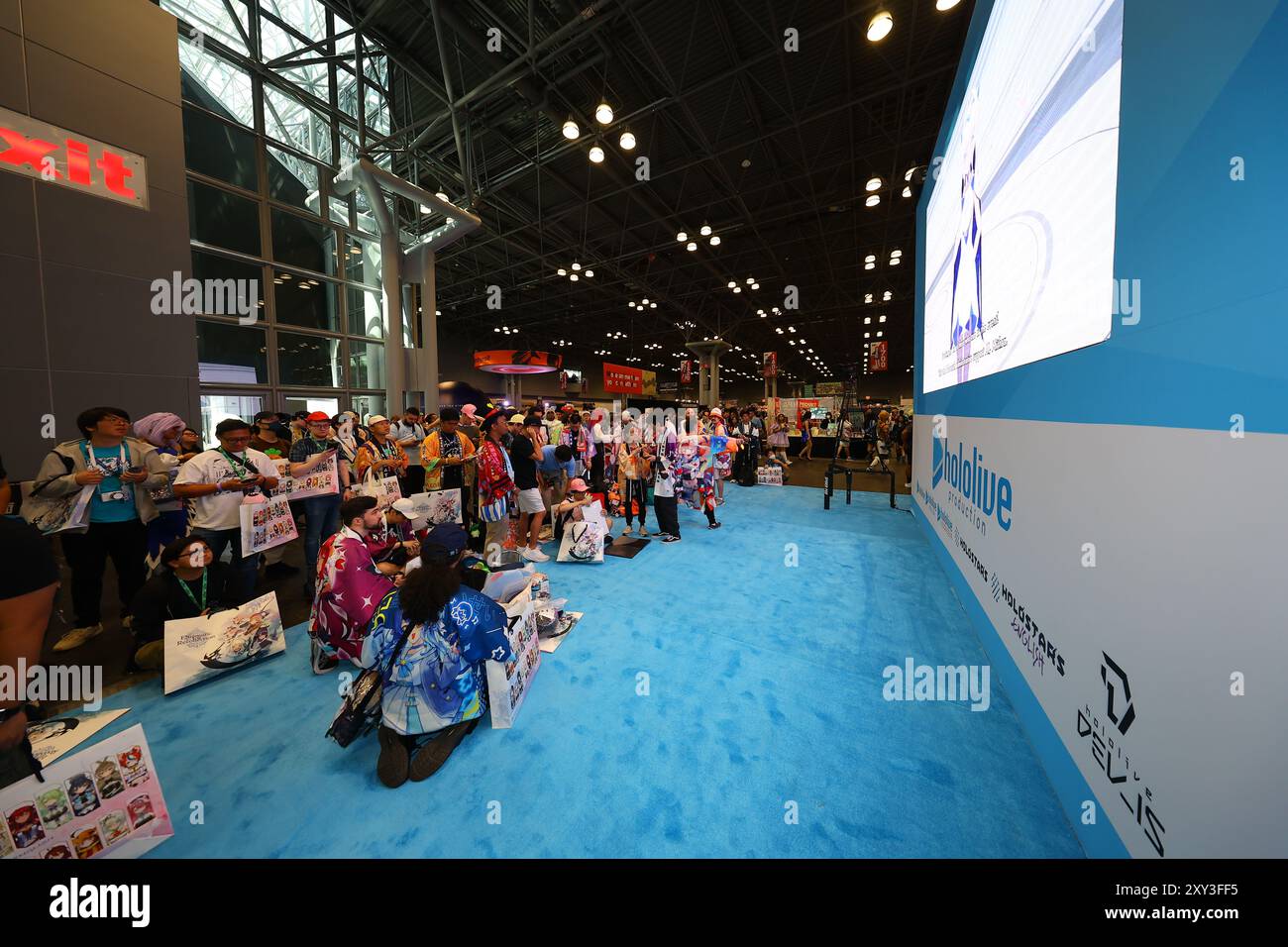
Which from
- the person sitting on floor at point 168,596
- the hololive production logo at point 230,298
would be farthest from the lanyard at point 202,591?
the hololive production logo at point 230,298

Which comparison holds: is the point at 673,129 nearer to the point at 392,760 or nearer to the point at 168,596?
the point at 168,596

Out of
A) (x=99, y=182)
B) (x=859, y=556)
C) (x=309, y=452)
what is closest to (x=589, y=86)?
(x=99, y=182)

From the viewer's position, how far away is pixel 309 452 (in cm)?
399

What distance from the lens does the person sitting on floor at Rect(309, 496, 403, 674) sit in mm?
2518

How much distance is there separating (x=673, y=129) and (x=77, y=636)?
34.6ft

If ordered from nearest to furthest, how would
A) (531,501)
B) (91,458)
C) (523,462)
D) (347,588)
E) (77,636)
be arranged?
(347,588) < (91,458) < (77,636) < (523,462) < (531,501)

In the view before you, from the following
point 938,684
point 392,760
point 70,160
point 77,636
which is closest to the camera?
point 392,760

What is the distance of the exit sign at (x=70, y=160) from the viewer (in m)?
3.97

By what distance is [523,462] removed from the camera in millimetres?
4863

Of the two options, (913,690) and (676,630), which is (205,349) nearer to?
(676,630)

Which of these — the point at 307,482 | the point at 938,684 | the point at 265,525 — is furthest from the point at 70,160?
the point at 938,684

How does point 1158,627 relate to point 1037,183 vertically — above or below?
below

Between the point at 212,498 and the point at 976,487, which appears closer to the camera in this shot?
the point at 212,498
